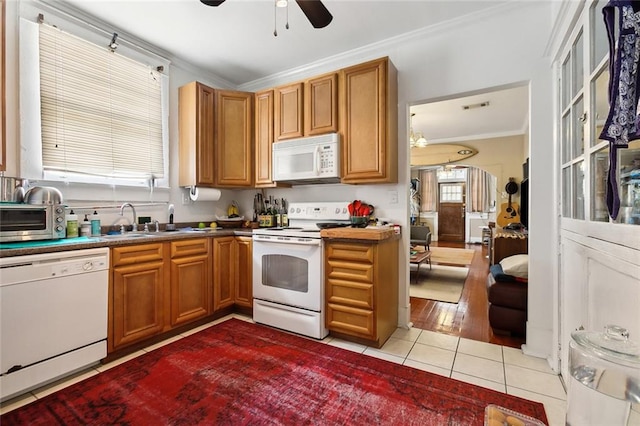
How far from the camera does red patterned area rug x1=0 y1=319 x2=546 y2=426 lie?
5.21ft

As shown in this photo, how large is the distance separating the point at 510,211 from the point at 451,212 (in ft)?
12.8

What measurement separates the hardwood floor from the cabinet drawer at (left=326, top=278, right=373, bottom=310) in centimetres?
88

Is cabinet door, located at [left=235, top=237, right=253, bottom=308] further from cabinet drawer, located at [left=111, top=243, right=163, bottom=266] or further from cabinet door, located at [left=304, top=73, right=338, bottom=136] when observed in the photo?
cabinet door, located at [left=304, top=73, right=338, bottom=136]

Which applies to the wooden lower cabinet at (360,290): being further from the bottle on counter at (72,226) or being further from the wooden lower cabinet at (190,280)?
the bottle on counter at (72,226)

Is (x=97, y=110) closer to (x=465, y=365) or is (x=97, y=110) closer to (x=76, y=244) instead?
(x=76, y=244)

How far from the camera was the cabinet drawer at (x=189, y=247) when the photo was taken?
257 centimetres

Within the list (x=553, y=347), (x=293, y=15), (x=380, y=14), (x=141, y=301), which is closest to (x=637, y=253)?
(x=553, y=347)

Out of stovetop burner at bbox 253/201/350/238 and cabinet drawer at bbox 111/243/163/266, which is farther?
stovetop burner at bbox 253/201/350/238

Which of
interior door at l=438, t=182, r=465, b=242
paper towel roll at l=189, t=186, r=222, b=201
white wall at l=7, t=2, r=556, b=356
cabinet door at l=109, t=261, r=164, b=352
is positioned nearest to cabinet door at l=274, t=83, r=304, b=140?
white wall at l=7, t=2, r=556, b=356

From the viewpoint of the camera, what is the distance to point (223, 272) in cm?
305

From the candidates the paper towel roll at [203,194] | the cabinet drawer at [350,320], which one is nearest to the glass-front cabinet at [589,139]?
the cabinet drawer at [350,320]

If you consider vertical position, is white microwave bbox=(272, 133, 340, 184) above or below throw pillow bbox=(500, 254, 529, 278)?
above

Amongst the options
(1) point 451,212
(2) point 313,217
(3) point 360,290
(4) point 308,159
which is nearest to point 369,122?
(4) point 308,159

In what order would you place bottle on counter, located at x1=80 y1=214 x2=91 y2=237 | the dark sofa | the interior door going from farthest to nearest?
the interior door → the dark sofa → bottle on counter, located at x1=80 y1=214 x2=91 y2=237
